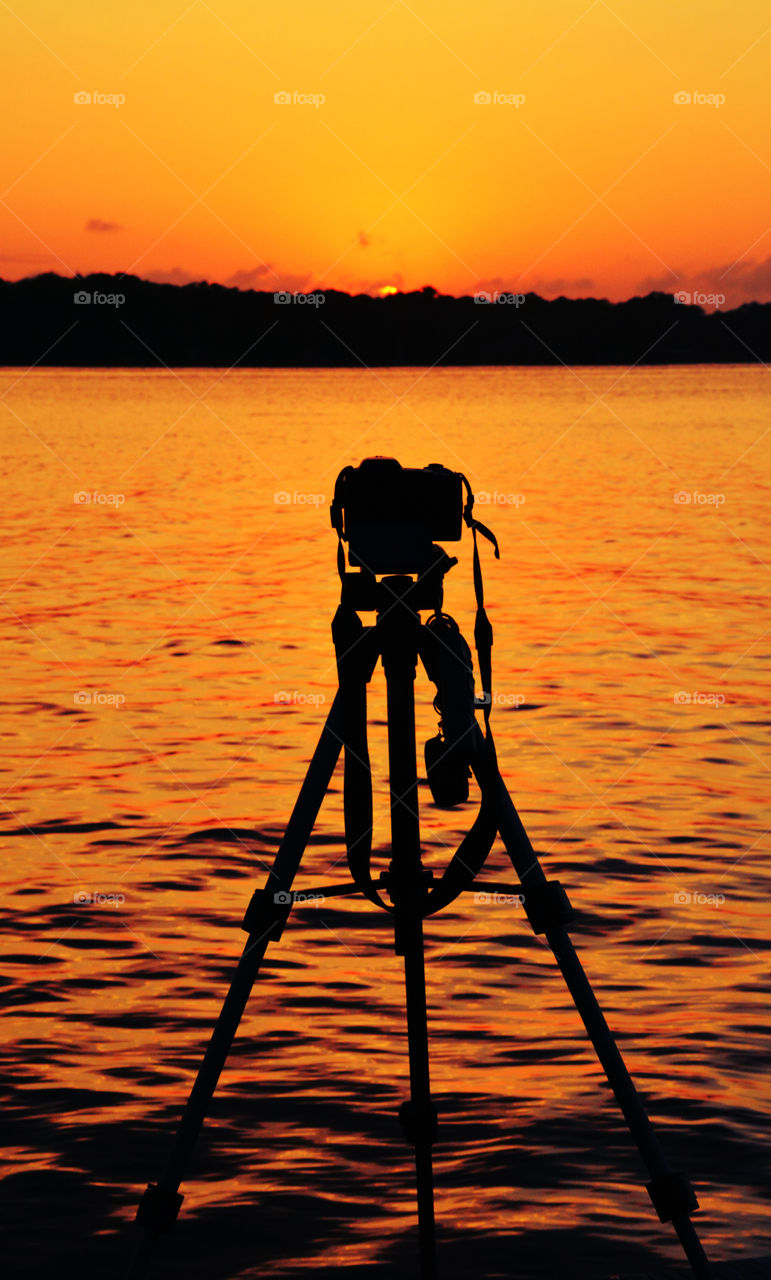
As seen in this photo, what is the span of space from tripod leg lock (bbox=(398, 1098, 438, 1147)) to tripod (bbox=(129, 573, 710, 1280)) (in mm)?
184

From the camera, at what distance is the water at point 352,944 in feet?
15.8

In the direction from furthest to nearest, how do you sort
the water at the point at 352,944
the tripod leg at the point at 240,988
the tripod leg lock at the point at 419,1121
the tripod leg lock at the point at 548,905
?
the water at the point at 352,944 → the tripod leg lock at the point at 419,1121 → the tripod leg lock at the point at 548,905 → the tripod leg at the point at 240,988

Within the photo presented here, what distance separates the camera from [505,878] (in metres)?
8.28

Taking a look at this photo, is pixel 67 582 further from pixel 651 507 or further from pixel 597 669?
pixel 651 507

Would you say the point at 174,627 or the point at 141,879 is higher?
the point at 174,627

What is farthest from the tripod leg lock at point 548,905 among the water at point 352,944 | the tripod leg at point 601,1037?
the water at point 352,944

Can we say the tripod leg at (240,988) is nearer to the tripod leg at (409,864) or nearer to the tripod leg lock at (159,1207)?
the tripod leg lock at (159,1207)

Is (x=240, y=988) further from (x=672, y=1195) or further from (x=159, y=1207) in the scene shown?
Answer: (x=672, y=1195)

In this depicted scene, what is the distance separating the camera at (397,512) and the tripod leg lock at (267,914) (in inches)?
Result: 30.3

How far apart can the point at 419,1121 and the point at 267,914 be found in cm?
61

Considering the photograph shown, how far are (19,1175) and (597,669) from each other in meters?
9.82

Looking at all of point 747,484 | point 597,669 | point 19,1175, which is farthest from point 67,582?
point 747,484

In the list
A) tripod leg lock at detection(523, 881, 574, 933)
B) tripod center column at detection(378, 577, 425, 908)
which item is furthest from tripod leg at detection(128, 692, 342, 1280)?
tripod leg lock at detection(523, 881, 574, 933)

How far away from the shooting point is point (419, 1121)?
3748mm
